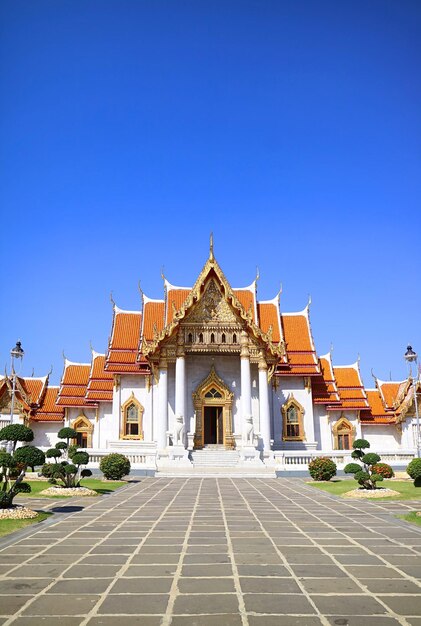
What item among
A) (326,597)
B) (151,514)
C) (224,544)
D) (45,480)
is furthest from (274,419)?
(326,597)

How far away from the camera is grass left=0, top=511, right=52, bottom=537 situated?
9289 millimetres

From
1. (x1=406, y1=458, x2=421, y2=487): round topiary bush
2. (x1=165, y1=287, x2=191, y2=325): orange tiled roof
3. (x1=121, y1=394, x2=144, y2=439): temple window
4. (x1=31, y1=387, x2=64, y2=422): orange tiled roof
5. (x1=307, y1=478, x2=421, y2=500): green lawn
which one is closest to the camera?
(x1=406, y1=458, x2=421, y2=487): round topiary bush

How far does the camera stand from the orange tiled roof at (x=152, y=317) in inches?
1196

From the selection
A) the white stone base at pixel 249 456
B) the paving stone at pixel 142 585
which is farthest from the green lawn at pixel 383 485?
the paving stone at pixel 142 585

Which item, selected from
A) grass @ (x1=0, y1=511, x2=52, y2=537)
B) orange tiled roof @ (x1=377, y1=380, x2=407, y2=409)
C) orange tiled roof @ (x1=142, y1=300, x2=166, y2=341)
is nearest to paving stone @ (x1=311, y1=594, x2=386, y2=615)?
grass @ (x1=0, y1=511, x2=52, y2=537)

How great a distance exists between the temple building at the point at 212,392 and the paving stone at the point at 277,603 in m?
19.1

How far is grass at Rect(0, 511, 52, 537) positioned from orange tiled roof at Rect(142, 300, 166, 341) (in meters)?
19.5

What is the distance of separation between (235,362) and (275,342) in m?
3.74

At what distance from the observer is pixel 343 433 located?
31.4 m

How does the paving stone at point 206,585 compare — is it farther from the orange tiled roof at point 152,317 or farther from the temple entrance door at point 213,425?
the orange tiled roof at point 152,317

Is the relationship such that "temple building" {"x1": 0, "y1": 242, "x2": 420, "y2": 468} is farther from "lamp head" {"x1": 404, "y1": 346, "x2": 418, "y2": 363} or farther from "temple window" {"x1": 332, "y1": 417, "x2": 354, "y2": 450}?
"lamp head" {"x1": 404, "y1": 346, "x2": 418, "y2": 363}

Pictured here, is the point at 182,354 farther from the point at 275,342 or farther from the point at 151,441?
the point at 275,342

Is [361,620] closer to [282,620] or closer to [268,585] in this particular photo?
[282,620]

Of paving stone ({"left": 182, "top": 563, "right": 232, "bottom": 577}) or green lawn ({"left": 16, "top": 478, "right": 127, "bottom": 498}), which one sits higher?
paving stone ({"left": 182, "top": 563, "right": 232, "bottom": 577})
